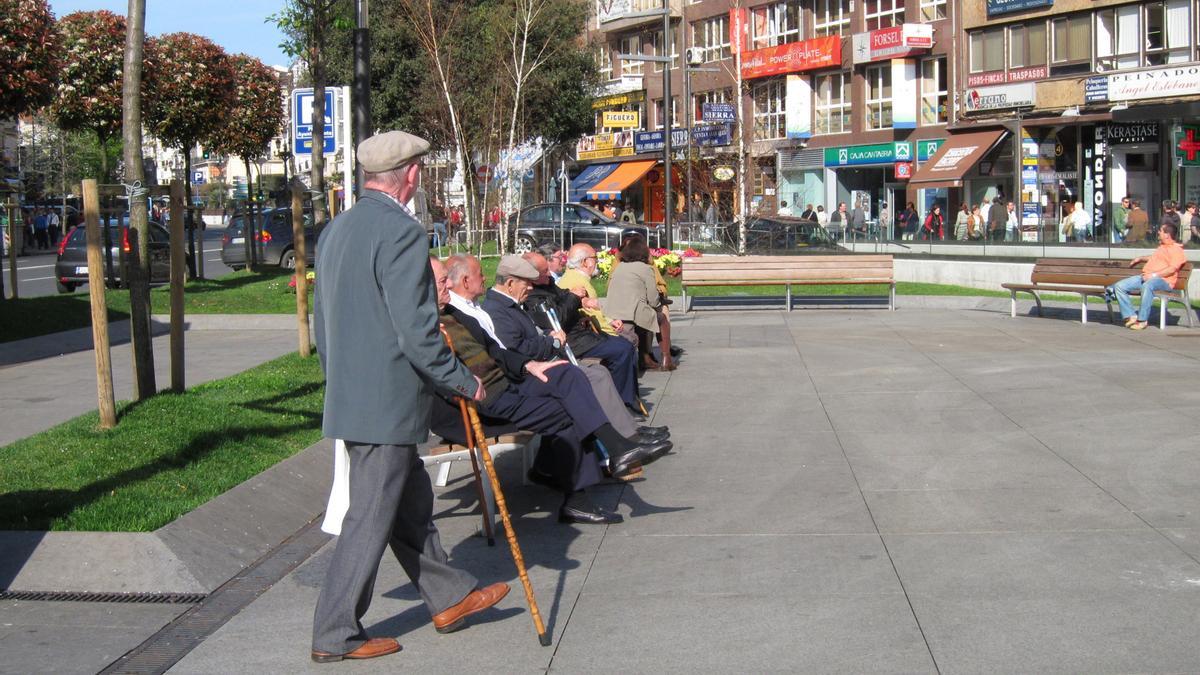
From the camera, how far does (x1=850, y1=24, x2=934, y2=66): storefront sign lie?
45.0 metres

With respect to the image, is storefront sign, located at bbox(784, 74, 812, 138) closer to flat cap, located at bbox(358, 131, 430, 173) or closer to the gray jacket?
flat cap, located at bbox(358, 131, 430, 173)

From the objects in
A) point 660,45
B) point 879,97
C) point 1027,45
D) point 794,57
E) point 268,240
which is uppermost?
point 660,45

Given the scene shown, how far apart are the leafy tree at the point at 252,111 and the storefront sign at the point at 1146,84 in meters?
24.0

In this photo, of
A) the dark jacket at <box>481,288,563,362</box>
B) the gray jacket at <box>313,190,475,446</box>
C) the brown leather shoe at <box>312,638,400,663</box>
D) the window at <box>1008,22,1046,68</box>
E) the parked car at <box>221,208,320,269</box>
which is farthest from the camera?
the window at <box>1008,22,1046,68</box>

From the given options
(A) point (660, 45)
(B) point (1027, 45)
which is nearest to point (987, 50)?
(B) point (1027, 45)

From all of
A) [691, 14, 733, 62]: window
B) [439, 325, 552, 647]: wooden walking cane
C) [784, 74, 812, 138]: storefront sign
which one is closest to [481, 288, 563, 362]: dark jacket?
[439, 325, 552, 647]: wooden walking cane

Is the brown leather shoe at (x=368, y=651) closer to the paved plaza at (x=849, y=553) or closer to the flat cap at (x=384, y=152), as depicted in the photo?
the paved plaza at (x=849, y=553)

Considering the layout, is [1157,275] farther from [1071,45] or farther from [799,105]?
[799,105]

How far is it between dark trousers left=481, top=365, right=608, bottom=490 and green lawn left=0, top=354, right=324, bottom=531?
5.76ft

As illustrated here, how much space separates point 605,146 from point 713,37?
9271 mm

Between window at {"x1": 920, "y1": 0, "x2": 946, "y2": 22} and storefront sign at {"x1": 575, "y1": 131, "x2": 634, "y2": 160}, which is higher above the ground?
window at {"x1": 920, "y1": 0, "x2": 946, "y2": 22}

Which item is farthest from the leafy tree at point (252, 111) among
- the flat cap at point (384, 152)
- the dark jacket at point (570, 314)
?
the flat cap at point (384, 152)

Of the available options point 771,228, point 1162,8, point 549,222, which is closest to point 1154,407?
point 771,228

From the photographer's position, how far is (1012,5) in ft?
137
